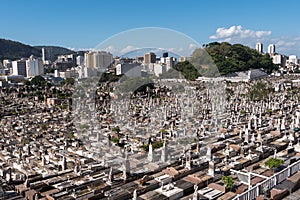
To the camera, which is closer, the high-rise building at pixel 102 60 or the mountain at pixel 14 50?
the high-rise building at pixel 102 60

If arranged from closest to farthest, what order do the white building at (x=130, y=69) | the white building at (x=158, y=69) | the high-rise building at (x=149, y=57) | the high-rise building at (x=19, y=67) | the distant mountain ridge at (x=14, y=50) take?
the high-rise building at (x=149, y=57), the white building at (x=158, y=69), the white building at (x=130, y=69), the high-rise building at (x=19, y=67), the distant mountain ridge at (x=14, y=50)

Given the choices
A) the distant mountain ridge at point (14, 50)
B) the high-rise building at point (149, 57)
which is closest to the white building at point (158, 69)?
the high-rise building at point (149, 57)

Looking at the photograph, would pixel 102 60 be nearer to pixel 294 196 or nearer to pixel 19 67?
pixel 294 196

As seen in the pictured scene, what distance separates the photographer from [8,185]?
802 cm

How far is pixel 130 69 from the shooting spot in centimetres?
1235

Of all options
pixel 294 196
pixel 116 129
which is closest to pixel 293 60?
pixel 116 129

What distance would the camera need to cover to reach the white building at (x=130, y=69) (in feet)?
39.9

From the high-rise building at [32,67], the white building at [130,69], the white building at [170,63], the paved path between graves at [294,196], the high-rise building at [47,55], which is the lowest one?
the paved path between graves at [294,196]

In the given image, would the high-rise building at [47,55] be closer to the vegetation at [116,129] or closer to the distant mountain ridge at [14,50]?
the distant mountain ridge at [14,50]

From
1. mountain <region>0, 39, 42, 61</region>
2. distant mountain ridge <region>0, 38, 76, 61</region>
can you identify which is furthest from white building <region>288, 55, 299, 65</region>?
mountain <region>0, 39, 42, 61</region>

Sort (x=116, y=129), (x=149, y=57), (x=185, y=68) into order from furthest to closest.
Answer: (x=116, y=129), (x=185, y=68), (x=149, y=57)

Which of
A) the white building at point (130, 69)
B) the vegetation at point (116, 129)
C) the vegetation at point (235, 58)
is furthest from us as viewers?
the vegetation at point (235, 58)

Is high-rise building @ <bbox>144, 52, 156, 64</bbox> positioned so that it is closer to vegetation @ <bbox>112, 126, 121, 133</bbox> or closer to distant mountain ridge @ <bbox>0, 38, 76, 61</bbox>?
vegetation @ <bbox>112, 126, 121, 133</bbox>

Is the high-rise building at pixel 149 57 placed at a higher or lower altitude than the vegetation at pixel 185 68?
higher
